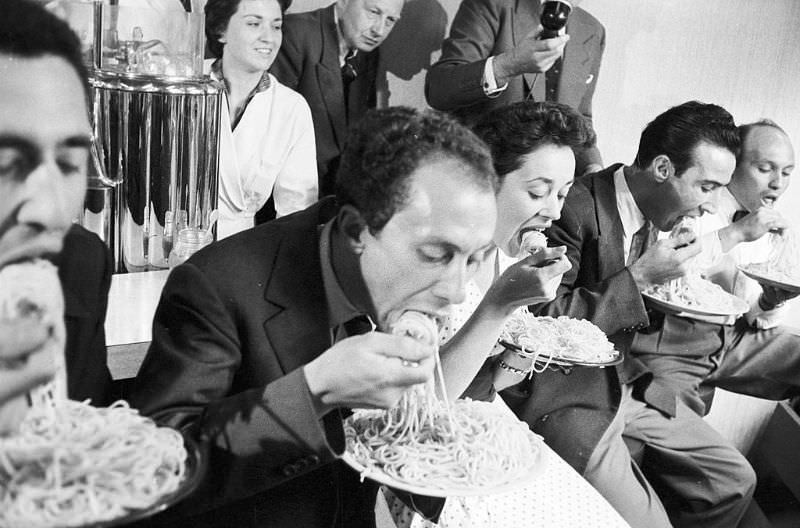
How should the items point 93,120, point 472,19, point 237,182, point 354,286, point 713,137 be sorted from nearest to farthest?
1. point 93,120
2. point 354,286
3. point 237,182
4. point 472,19
5. point 713,137

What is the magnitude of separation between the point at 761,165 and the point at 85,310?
2543mm

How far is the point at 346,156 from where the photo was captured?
Answer: 1.39m

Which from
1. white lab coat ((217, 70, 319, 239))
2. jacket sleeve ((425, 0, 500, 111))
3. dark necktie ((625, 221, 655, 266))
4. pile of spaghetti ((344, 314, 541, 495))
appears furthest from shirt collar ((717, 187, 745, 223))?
pile of spaghetti ((344, 314, 541, 495))

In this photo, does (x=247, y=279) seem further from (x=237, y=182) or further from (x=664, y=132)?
(x=664, y=132)

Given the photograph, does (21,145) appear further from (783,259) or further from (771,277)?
(783,259)

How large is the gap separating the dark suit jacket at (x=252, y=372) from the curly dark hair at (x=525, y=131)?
70 centimetres

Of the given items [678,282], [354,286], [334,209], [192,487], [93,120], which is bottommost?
[678,282]

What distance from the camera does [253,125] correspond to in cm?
179

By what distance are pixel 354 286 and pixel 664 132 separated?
163 cm

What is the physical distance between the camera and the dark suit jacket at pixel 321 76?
190 cm

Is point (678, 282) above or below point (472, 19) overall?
below

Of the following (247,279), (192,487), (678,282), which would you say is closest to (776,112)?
(678,282)

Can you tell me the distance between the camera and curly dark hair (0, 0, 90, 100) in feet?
3.23

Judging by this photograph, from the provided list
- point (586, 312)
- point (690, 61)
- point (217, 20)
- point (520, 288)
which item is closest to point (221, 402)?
point (520, 288)
